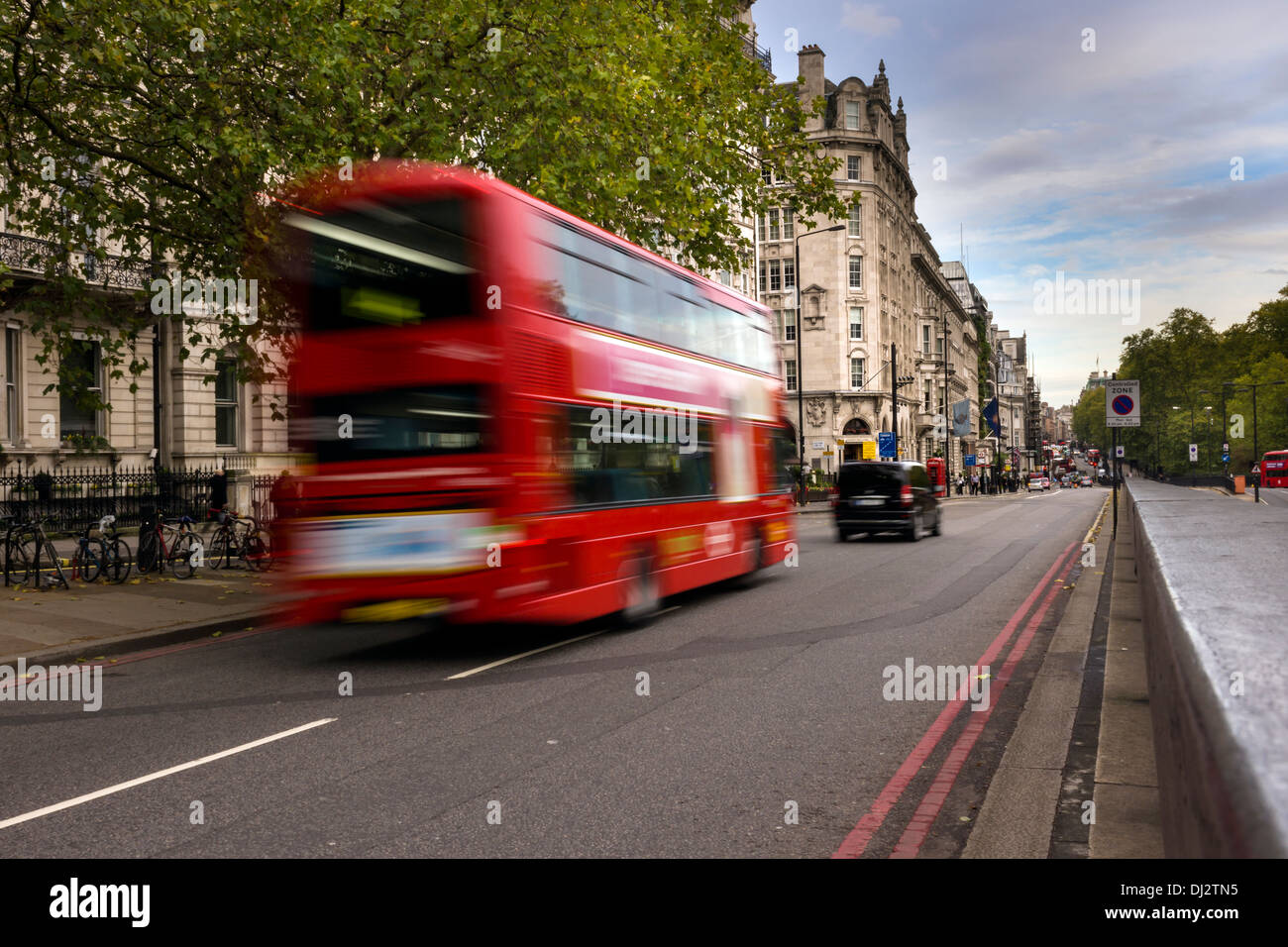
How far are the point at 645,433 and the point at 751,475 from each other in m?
3.87

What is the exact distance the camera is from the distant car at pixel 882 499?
22.9 metres

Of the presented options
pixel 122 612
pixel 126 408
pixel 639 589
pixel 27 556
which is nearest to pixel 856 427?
pixel 126 408

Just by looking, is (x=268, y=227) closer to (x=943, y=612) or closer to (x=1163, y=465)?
(x=943, y=612)

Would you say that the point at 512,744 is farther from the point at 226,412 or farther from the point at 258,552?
the point at 226,412

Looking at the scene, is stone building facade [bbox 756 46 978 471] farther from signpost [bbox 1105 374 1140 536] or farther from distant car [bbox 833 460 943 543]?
signpost [bbox 1105 374 1140 536]

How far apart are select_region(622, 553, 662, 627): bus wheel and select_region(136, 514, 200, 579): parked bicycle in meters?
9.09

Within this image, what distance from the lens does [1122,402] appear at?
21.3 metres

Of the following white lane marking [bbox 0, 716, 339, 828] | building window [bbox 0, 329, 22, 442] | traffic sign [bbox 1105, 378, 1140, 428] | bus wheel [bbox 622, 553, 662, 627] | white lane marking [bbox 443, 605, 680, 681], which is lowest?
white lane marking [bbox 443, 605, 680, 681]

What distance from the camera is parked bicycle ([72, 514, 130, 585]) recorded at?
50.2 feet

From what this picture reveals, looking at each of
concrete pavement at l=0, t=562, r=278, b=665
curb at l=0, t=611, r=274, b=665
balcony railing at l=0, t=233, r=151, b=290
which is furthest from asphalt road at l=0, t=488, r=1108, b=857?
balcony railing at l=0, t=233, r=151, b=290

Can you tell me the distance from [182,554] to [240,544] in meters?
1.18

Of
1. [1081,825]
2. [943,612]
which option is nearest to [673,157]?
[943,612]

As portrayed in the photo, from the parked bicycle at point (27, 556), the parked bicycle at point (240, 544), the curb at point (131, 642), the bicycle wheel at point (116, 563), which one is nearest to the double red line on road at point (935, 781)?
the curb at point (131, 642)

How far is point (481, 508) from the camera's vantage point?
8.62 metres
